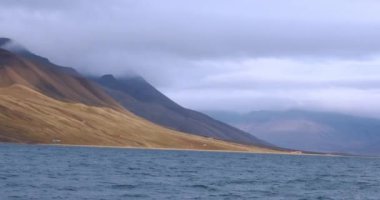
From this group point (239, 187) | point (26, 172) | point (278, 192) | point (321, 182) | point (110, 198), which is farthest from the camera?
point (321, 182)

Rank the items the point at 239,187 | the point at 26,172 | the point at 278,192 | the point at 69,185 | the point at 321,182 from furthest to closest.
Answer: the point at 321,182 < the point at 26,172 < the point at 239,187 < the point at 278,192 < the point at 69,185

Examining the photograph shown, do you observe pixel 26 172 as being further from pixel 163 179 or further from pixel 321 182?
pixel 321 182

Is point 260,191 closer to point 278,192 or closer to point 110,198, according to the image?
point 278,192

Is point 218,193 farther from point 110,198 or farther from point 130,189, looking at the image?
point 110,198

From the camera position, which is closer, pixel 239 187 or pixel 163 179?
pixel 239 187

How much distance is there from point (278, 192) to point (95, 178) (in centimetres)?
2359

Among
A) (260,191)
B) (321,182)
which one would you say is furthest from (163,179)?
(321,182)

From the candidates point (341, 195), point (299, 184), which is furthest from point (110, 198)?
point (299, 184)

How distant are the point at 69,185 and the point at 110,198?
1244 cm

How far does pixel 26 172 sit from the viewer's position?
10025 centimetres

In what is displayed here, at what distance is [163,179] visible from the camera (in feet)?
331

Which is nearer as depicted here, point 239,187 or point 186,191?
point 186,191

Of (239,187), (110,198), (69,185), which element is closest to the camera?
(110,198)

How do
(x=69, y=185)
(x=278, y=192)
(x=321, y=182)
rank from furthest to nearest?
(x=321, y=182)
(x=278, y=192)
(x=69, y=185)
